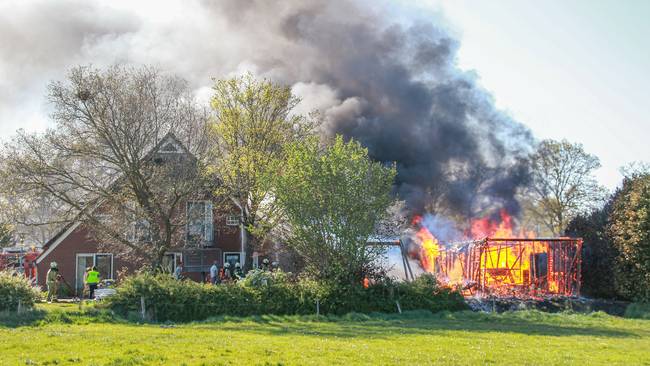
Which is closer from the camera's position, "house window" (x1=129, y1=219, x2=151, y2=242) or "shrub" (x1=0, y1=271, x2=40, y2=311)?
"shrub" (x1=0, y1=271, x2=40, y2=311)

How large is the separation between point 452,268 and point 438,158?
7.36m

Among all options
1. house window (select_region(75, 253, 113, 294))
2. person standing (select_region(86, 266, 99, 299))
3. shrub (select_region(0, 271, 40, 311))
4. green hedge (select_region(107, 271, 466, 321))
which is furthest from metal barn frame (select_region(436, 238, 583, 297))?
house window (select_region(75, 253, 113, 294))

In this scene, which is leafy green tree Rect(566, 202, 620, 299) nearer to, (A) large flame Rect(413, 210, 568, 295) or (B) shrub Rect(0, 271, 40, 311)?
(A) large flame Rect(413, 210, 568, 295)

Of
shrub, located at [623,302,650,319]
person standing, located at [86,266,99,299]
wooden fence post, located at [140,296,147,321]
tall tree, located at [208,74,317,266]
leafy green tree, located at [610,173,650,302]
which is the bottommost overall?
shrub, located at [623,302,650,319]

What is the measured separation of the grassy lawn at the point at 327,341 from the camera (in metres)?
11.4

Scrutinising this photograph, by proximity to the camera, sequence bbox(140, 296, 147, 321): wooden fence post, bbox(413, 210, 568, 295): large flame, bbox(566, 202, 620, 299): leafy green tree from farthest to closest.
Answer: bbox(566, 202, 620, 299): leafy green tree, bbox(413, 210, 568, 295): large flame, bbox(140, 296, 147, 321): wooden fence post

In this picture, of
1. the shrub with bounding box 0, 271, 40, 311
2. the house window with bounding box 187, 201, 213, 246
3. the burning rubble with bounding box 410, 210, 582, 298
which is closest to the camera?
the shrub with bounding box 0, 271, 40, 311

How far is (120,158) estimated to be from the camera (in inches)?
1115

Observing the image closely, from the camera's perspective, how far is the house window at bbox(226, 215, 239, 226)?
33119mm

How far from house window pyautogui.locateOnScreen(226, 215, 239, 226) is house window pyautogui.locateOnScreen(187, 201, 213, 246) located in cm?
144

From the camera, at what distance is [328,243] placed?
2316 centimetres

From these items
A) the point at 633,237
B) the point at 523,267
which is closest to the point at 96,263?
the point at 523,267

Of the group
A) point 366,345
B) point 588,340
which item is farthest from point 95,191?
point 588,340

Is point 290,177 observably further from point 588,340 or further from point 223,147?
point 588,340
